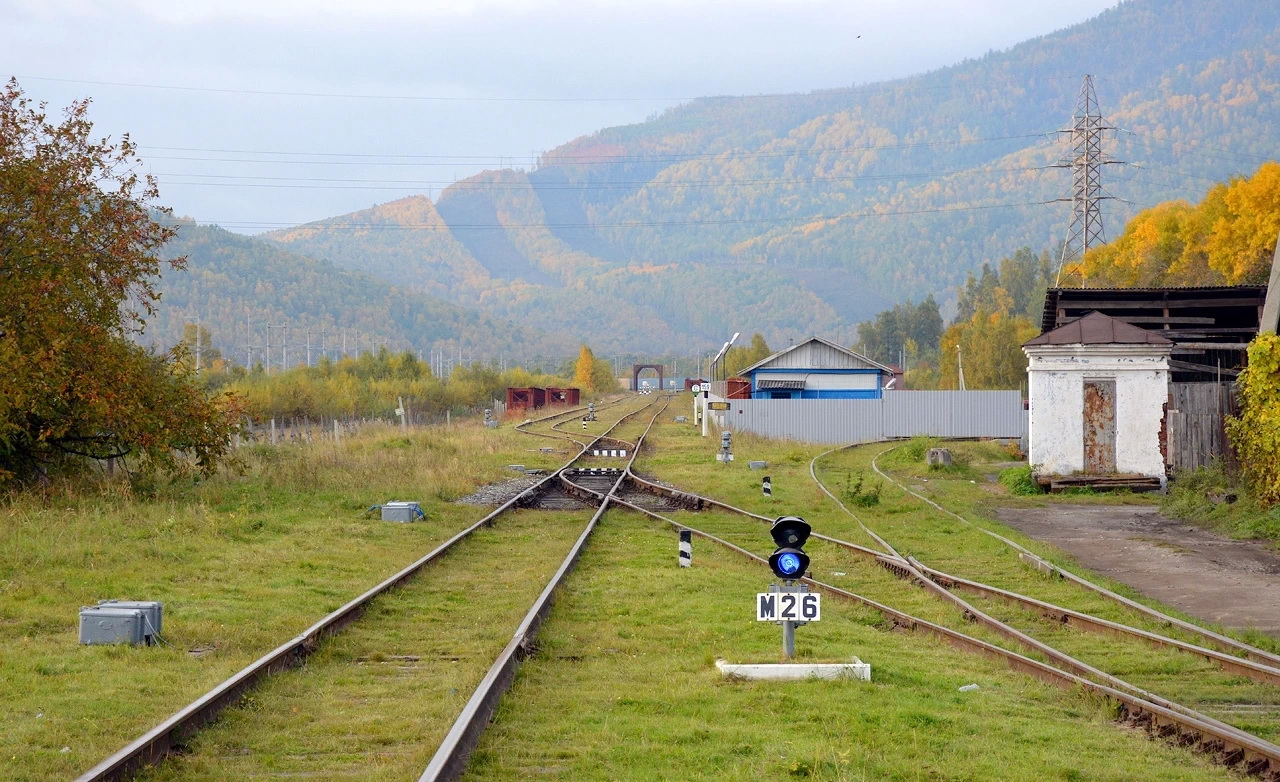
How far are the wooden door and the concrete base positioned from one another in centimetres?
2102

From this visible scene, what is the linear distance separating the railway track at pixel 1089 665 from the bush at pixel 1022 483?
12.1 m

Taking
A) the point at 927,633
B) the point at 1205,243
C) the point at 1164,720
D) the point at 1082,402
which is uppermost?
the point at 1205,243

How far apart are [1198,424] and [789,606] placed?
20.1m

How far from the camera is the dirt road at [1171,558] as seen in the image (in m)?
13.7

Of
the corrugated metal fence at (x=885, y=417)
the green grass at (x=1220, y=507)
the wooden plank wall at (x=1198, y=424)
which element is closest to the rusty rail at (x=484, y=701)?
the green grass at (x=1220, y=507)

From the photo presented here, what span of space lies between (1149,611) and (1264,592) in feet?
9.72

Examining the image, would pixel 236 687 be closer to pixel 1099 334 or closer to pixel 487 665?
pixel 487 665

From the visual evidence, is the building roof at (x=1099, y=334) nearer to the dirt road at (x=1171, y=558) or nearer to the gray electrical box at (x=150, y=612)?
the dirt road at (x=1171, y=558)

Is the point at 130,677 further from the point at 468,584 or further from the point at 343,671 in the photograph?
the point at 468,584

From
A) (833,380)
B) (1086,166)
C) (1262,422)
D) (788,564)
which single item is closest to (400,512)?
(788,564)

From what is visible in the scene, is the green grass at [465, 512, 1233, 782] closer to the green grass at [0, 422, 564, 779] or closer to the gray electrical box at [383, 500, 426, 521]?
the green grass at [0, 422, 564, 779]

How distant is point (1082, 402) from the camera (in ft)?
93.1

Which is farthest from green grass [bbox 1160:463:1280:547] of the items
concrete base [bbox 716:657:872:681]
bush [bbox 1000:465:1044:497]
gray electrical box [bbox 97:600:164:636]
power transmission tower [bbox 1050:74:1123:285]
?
power transmission tower [bbox 1050:74:1123:285]

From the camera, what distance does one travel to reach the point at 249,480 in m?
24.4
